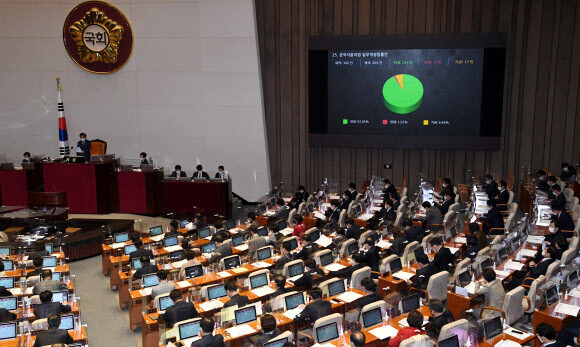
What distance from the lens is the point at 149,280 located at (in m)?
9.38

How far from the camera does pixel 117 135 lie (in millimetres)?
18188

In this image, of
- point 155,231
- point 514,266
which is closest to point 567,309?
point 514,266

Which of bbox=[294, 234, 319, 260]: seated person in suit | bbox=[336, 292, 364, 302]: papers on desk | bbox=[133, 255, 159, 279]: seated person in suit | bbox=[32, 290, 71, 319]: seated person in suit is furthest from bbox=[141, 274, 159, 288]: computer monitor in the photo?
bbox=[336, 292, 364, 302]: papers on desk

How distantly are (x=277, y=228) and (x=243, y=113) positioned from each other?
6.73 meters

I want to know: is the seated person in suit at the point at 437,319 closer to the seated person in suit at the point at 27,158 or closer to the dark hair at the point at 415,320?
the dark hair at the point at 415,320

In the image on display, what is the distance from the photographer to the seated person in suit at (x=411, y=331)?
6.75m

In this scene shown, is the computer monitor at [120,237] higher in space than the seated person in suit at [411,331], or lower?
lower

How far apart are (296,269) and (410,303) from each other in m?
2.22

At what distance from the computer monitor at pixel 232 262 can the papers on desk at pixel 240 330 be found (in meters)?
2.57

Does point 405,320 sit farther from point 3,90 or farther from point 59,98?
point 3,90

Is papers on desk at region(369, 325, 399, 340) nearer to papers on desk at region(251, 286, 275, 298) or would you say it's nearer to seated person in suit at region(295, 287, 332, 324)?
seated person in suit at region(295, 287, 332, 324)

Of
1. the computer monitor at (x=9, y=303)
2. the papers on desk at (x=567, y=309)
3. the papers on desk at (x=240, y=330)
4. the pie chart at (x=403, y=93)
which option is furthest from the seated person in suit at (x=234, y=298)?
the pie chart at (x=403, y=93)

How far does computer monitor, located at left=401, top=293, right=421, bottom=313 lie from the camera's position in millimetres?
7848

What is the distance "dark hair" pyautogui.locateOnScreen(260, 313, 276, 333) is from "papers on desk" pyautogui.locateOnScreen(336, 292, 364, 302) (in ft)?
4.83
